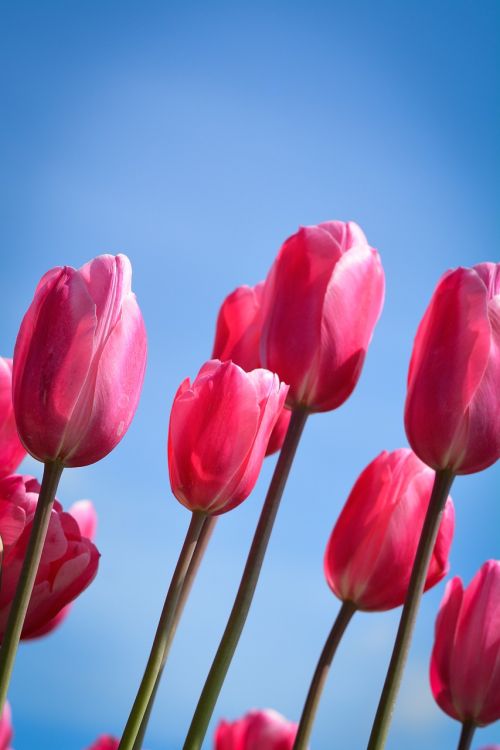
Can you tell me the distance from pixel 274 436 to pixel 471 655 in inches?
5.0

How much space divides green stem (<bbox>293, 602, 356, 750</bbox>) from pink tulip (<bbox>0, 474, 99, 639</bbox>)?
98 millimetres

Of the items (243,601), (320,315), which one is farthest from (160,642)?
(320,315)

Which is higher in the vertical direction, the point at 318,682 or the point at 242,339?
the point at 242,339

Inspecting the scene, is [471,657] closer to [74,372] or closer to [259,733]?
[259,733]

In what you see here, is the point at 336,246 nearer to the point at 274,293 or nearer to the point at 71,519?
the point at 274,293

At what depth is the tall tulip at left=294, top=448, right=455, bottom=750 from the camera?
381 millimetres

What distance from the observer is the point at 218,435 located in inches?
12.7

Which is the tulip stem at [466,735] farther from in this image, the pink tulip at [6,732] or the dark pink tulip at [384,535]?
the pink tulip at [6,732]

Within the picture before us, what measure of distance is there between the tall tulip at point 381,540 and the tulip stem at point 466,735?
0.07 metres

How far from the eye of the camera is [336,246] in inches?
15.3

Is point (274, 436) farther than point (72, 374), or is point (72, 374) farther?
point (274, 436)

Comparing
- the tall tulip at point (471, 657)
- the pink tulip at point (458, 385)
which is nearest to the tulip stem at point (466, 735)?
the tall tulip at point (471, 657)

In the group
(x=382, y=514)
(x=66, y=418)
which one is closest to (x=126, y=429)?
(x=66, y=418)

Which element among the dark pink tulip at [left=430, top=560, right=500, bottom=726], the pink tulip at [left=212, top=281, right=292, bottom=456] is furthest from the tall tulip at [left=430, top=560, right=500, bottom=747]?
the pink tulip at [left=212, top=281, right=292, bottom=456]
